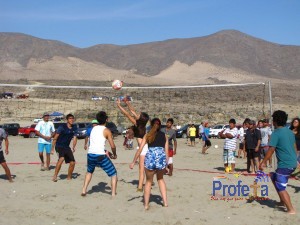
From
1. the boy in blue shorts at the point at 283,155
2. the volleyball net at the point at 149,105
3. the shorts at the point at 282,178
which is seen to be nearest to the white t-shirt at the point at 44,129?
the boy in blue shorts at the point at 283,155

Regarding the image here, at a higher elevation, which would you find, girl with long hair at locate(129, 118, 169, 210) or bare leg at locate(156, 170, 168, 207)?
girl with long hair at locate(129, 118, 169, 210)

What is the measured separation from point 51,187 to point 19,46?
167 meters

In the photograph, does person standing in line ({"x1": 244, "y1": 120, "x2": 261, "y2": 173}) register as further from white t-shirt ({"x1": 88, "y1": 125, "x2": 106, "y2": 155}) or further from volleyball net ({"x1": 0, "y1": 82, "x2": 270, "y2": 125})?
volleyball net ({"x1": 0, "y1": 82, "x2": 270, "y2": 125})

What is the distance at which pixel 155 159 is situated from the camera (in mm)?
6883

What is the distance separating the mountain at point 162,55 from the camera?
116312 millimetres

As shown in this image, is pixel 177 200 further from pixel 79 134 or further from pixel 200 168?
pixel 79 134

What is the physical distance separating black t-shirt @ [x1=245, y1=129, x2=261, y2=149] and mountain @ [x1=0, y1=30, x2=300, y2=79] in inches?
3158

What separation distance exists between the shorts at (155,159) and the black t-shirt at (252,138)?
14.7ft

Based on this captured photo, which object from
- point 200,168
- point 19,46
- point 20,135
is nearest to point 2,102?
point 20,135

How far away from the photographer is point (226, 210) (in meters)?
7.07

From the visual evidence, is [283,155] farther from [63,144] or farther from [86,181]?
[63,144]

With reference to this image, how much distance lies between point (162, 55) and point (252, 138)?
13596 centimetres

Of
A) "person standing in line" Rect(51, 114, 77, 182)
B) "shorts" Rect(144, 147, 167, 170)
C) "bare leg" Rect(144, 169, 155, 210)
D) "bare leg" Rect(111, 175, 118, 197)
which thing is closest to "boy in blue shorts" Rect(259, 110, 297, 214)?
"shorts" Rect(144, 147, 167, 170)

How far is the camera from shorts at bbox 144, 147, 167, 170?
6879 mm
